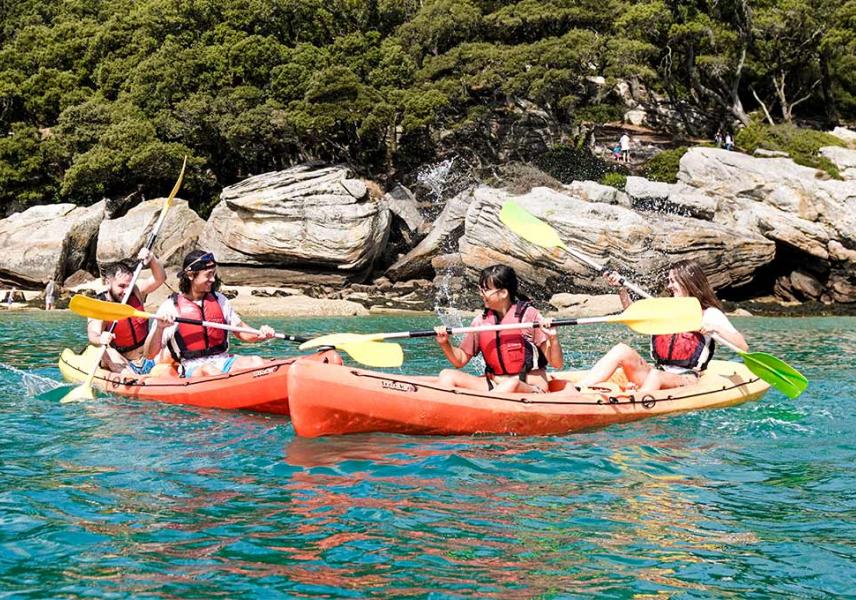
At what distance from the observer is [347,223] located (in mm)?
21812

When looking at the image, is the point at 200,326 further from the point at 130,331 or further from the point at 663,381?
the point at 663,381

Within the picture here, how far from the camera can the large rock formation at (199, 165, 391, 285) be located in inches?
856

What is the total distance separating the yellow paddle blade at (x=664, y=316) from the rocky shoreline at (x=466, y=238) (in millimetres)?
11744

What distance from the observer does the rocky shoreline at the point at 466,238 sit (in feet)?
61.9

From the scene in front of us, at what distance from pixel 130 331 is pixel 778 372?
18.8 feet

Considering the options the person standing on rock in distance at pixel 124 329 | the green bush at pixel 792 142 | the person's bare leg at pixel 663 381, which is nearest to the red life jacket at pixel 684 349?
the person's bare leg at pixel 663 381

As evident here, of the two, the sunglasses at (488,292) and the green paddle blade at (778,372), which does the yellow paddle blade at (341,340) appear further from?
the green paddle blade at (778,372)

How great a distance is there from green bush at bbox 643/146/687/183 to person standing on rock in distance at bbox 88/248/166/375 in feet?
60.2

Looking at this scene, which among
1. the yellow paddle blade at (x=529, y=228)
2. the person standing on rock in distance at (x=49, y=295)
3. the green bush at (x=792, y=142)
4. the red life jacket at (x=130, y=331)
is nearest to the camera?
the red life jacket at (x=130, y=331)

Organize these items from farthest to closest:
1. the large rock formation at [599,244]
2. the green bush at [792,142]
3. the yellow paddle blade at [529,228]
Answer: the green bush at [792,142]
the large rock formation at [599,244]
the yellow paddle blade at [529,228]

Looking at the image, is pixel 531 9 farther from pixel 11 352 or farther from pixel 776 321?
pixel 11 352

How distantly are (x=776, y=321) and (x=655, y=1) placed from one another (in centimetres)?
1285

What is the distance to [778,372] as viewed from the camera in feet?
22.5

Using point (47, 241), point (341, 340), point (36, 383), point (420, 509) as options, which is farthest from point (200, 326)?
point (47, 241)
